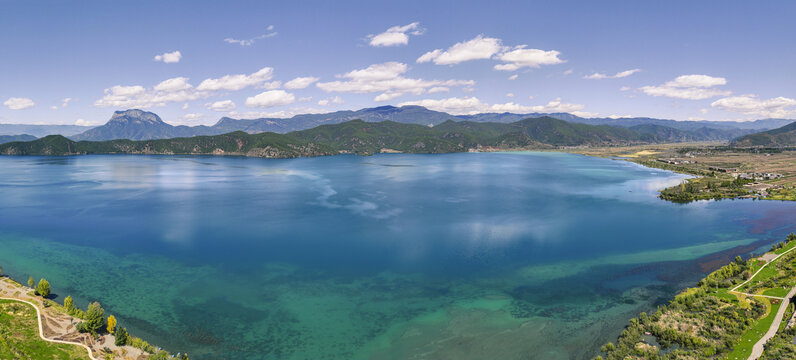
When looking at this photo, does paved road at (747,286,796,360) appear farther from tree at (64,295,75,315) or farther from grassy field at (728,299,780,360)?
tree at (64,295,75,315)

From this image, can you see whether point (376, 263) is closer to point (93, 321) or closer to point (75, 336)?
point (93, 321)

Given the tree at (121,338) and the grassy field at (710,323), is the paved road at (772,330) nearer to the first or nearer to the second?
the grassy field at (710,323)

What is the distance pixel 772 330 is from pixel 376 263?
138 feet

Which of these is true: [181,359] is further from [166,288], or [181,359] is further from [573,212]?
[573,212]

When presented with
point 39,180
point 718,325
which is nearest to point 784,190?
point 718,325

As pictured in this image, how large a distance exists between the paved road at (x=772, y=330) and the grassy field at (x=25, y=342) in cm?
5319

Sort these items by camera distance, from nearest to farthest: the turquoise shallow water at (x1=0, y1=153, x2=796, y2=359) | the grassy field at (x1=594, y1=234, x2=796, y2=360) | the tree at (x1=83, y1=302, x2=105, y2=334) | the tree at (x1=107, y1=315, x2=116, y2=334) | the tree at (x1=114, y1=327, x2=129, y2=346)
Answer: the grassy field at (x1=594, y1=234, x2=796, y2=360)
the tree at (x1=114, y1=327, x2=129, y2=346)
the tree at (x1=83, y1=302, x2=105, y2=334)
the tree at (x1=107, y1=315, x2=116, y2=334)
the turquoise shallow water at (x1=0, y1=153, x2=796, y2=359)

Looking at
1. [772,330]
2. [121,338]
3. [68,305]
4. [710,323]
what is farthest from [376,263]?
[772,330]

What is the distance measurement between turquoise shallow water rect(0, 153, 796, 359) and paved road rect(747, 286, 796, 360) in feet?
30.1

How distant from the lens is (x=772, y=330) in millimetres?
33250

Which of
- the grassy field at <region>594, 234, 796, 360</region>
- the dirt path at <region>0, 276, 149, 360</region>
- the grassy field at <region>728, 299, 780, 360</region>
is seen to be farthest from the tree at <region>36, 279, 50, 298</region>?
the grassy field at <region>728, 299, 780, 360</region>

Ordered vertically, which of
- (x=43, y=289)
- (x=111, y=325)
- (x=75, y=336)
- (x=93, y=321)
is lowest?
(x=75, y=336)

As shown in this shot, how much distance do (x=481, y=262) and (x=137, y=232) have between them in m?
63.8

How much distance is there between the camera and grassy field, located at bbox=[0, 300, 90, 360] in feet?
99.2
